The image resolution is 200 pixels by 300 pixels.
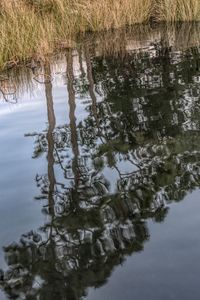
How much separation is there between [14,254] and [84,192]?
1154mm

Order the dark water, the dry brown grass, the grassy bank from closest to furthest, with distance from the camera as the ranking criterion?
the dark water, the grassy bank, the dry brown grass

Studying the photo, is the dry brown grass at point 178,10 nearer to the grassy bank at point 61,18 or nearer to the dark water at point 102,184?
the grassy bank at point 61,18

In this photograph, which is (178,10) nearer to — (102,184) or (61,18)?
(61,18)

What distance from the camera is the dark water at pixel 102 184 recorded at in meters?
3.63

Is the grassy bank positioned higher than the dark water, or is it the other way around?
the grassy bank

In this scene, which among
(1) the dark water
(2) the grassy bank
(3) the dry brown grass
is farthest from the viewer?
(3) the dry brown grass

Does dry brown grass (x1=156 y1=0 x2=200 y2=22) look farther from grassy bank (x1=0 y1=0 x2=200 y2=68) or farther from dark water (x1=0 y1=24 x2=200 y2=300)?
dark water (x1=0 y1=24 x2=200 y2=300)

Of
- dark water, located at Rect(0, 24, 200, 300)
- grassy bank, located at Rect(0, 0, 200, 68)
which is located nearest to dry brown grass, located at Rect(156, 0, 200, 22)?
grassy bank, located at Rect(0, 0, 200, 68)

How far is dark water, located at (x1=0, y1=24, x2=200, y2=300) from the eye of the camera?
363 centimetres

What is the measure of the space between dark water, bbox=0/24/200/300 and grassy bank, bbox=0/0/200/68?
1.28 meters

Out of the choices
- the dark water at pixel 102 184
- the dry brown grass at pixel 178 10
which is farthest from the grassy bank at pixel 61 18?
the dark water at pixel 102 184


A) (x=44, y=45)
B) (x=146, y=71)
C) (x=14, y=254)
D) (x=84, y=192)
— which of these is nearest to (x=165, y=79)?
(x=146, y=71)

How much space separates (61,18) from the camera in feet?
44.4

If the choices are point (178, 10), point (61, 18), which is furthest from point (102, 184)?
point (178, 10)
